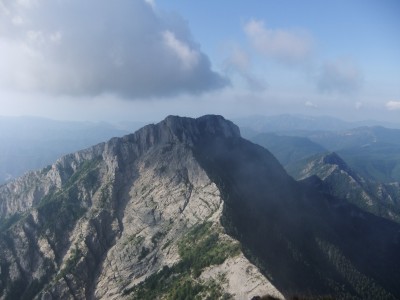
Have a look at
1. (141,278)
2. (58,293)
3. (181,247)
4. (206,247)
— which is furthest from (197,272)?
(58,293)

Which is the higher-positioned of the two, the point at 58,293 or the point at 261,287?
the point at 261,287

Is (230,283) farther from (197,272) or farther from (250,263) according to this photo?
(197,272)

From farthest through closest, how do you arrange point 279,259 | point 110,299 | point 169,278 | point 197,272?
point 279,259, point 110,299, point 169,278, point 197,272

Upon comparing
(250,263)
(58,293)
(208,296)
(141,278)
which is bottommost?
(58,293)

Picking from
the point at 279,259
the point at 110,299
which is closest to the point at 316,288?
the point at 279,259

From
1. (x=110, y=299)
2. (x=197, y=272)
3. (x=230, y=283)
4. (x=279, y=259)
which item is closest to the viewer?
(x=230, y=283)

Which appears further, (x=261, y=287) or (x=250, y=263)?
(x=250, y=263)
